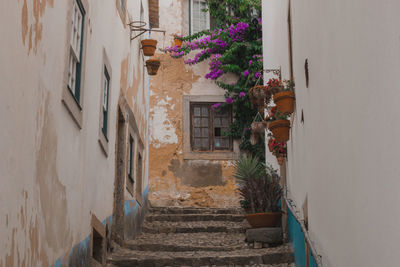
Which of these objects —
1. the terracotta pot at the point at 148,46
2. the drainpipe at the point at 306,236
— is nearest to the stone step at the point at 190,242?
the drainpipe at the point at 306,236

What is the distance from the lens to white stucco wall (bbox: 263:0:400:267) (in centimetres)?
257

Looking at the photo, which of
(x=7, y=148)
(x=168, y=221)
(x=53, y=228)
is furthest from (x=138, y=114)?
(x=7, y=148)

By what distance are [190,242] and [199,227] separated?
109cm

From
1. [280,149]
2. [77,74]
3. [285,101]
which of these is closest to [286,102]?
[285,101]

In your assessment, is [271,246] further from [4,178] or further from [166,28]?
[166,28]

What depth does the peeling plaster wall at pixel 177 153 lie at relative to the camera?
13695 millimetres

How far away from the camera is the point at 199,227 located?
957 cm

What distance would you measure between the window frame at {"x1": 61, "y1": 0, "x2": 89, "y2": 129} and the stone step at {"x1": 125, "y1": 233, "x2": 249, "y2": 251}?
3188 mm

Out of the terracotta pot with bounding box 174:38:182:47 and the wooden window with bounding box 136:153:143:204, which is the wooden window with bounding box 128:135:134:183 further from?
the terracotta pot with bounding box 174:38:182:47

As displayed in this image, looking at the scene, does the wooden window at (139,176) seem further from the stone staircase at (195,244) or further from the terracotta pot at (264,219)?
the terracotta pot at (264,219)

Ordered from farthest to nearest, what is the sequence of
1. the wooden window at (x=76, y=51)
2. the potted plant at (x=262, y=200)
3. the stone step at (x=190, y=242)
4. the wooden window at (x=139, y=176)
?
1. the wooden window at (x=139, y=176)
2. the potted plant at (x=262, y=200)
3. the stone step at (x=190, y=242)
4. the wooden window at (x=76, y=51)

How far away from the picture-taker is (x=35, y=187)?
399 centimetres

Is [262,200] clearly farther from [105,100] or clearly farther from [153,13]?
[153,13]

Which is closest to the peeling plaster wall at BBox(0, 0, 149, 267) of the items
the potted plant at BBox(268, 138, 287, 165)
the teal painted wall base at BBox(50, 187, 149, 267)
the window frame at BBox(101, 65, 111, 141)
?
the teal painted wall base at BBox(50, 187, 149, 267)
